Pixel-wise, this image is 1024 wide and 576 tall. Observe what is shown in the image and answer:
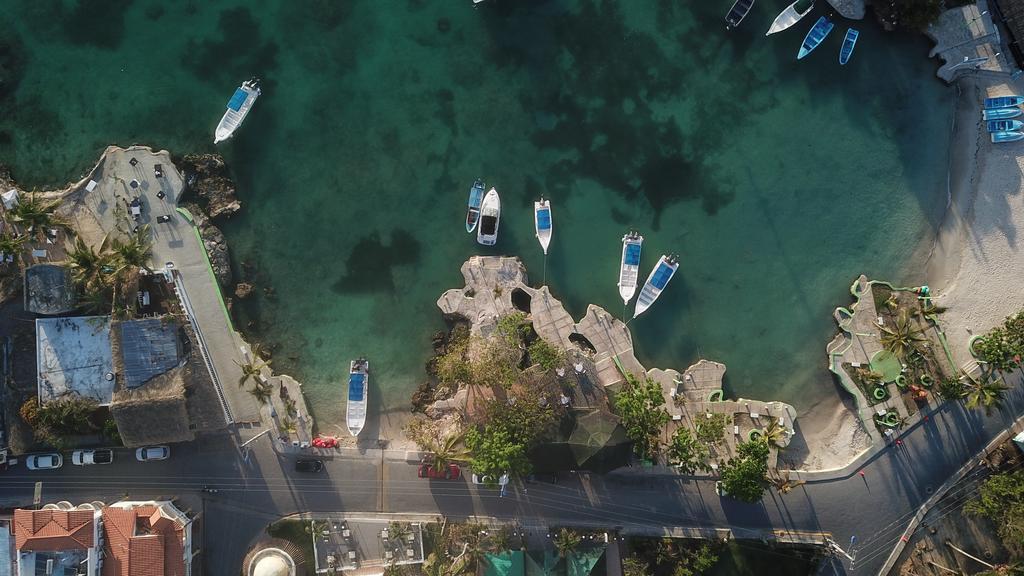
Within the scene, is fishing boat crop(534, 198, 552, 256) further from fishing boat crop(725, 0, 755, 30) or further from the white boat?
fishing boat crop(725, 0, 755, 30)

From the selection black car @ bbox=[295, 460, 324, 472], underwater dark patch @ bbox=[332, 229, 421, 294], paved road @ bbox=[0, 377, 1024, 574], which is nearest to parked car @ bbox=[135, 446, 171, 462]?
paved road @ bbox=[0, 377, 1024, 574]

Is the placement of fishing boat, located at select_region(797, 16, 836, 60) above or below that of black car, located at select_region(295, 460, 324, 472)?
above

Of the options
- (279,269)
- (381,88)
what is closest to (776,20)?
(381,88)

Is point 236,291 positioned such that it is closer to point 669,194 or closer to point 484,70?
point 484,70

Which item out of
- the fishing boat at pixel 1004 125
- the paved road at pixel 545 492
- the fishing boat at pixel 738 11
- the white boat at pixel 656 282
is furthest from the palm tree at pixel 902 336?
the fishing boat at pixel 738 11

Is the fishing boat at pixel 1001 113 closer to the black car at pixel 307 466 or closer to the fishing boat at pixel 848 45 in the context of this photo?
the fishing boat at pixel 848 45

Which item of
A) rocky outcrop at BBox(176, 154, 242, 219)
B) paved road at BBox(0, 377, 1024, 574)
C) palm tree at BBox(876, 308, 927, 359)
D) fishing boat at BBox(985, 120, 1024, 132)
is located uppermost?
rocky outcrop at BBox(176, 154, 242, 219)
